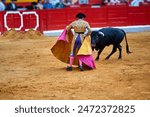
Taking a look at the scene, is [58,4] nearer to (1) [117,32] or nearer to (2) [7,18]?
(2) [7,18]

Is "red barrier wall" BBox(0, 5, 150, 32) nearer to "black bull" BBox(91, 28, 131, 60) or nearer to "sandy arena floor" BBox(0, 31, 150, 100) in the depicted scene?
"sandy arena floor" BBox(0, 31, 150, 100)

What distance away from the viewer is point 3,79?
8492 millimetres

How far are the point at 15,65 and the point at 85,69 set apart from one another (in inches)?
70.9

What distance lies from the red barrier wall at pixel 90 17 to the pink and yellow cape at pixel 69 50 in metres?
7.67

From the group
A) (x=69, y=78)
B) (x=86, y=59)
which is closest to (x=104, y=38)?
(x=86, y=59)

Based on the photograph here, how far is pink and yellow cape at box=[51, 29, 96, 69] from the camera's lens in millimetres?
→ 9023

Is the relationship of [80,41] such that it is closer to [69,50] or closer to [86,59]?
[86,59]

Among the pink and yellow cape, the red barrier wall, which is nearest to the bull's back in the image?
the pink and yellow cape

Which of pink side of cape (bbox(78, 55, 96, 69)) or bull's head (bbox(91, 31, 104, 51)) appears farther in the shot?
bull's head (bbox(91, 31, 104, 51))

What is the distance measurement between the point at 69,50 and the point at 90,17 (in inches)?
342

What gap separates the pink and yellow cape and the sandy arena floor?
0.64 feet

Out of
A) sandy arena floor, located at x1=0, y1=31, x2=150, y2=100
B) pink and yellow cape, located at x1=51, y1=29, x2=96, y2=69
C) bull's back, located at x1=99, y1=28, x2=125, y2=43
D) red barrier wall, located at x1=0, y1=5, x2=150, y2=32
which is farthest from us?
red barrier wall, located at x1=0, y1=5, x2=150, y2=32

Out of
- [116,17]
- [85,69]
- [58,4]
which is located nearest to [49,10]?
[58,4]

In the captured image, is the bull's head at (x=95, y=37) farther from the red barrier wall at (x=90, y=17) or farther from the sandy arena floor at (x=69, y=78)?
the red barrier wall at (x=90, y=17)
